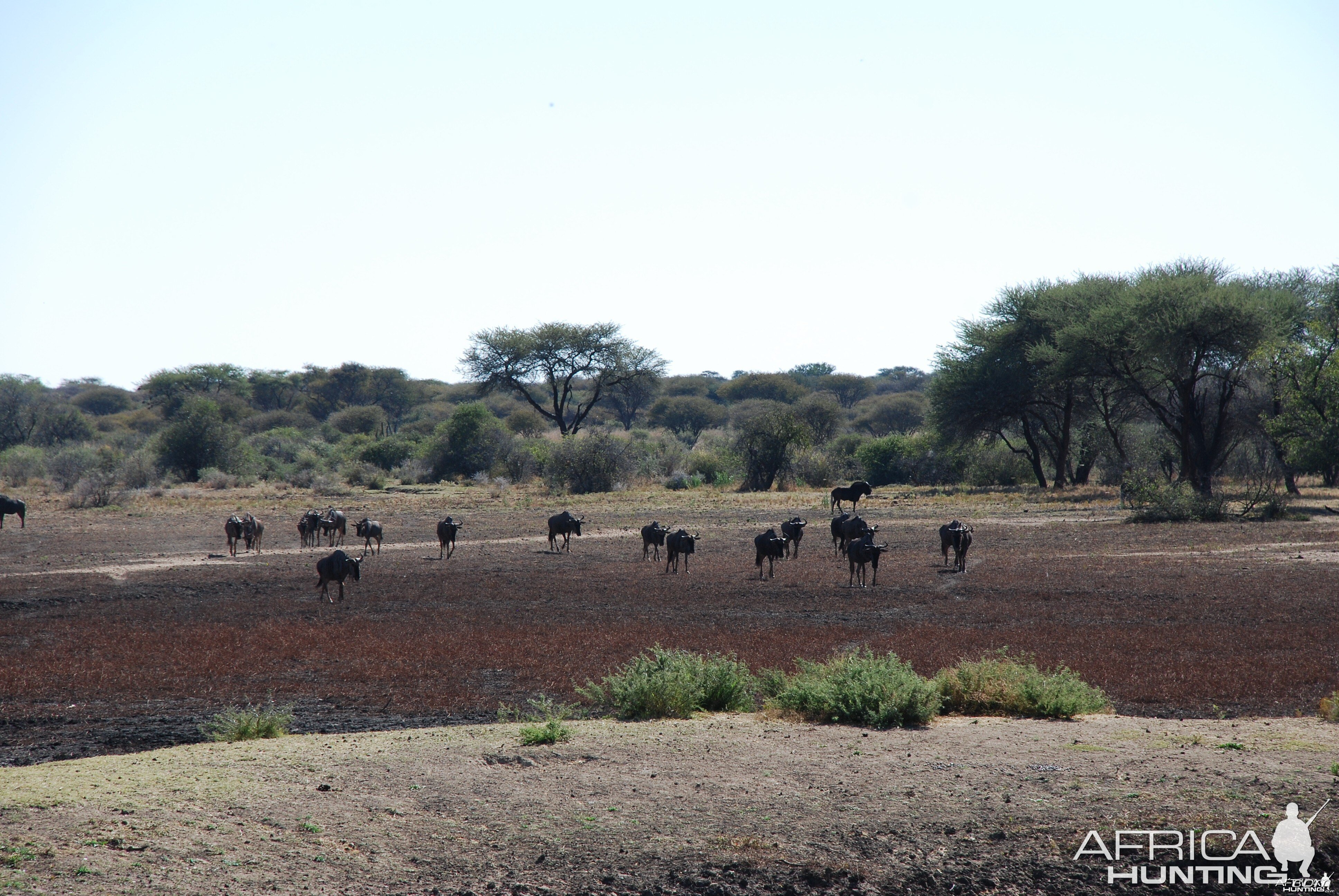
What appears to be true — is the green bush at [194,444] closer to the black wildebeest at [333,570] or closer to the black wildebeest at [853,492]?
the black wildebeest at [853,492]

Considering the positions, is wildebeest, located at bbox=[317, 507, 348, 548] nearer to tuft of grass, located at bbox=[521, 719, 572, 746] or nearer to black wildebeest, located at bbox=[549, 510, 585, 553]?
black wildebeest, located at bbox=[549, 510, 585, 553]

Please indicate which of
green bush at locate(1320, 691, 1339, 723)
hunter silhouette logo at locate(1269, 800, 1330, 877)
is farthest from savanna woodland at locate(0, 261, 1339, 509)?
hunter silhouette logo at locate(1269, 800, 1330, 877)

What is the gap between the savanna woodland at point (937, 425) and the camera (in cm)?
4059

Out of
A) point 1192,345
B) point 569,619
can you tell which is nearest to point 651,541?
point 569,619

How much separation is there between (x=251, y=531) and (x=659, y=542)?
468 inches

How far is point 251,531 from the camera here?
28.9 m

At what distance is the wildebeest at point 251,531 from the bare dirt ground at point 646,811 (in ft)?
70.1

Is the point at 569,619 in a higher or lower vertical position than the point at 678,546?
lower

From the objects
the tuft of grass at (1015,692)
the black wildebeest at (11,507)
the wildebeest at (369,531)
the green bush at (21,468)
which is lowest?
the tuft of grass at (1015,692)

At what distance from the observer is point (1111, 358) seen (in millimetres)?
45094

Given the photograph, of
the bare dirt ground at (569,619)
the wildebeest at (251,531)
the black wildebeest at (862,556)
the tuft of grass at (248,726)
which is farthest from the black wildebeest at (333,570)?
the black wildebeest at (862,556)

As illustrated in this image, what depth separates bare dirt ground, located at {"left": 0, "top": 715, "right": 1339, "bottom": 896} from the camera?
6.10 metres

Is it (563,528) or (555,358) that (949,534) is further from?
(555,358)

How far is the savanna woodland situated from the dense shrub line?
86.5ft
